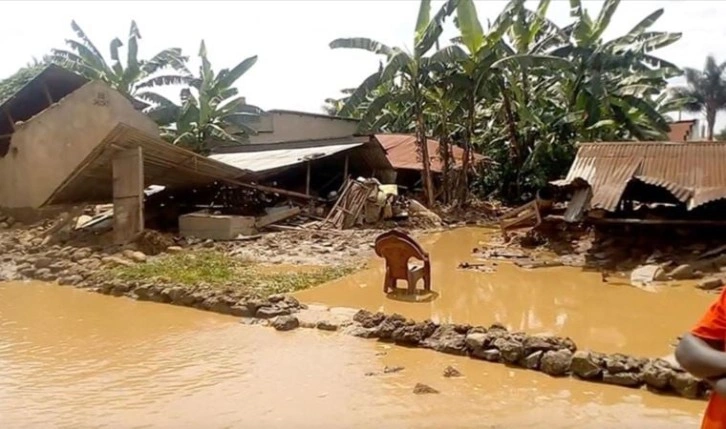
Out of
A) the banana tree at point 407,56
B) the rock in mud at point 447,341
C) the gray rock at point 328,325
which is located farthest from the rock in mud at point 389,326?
the banana tree at point 407,56

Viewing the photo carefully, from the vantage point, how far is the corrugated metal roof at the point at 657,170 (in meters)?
11.8

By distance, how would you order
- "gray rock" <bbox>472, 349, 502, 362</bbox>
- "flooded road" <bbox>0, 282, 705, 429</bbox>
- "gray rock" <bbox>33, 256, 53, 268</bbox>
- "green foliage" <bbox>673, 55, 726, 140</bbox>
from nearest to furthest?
"flooded road" <bbox>0, 282, 705, 429</bbox>
"gray rock" <bbox>472, 349, 502, 362</bbox>
"gray rock" <bbox>33, 256, 53, 268</bbox>
"green foliage" <bbox>673, 55, 726, 140</bbox>

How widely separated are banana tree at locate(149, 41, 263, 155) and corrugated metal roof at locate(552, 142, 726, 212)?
13.8 m

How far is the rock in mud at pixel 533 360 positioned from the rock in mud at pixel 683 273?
240 inches

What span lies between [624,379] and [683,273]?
6.28m

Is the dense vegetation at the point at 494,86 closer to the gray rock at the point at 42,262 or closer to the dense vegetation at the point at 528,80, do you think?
the dense vegetation at the point at 528,80

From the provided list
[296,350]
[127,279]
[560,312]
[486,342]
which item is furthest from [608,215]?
[127,279]

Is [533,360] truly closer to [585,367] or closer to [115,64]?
[585,367]

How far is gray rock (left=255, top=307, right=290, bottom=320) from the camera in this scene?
26.7 ft

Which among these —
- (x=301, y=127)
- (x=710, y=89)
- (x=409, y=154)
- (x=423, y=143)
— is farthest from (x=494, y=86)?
(x=710, y=89)

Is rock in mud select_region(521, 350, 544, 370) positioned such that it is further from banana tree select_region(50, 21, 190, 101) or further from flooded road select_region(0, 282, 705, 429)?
banana tree select_region(50, 21, 190, 101)

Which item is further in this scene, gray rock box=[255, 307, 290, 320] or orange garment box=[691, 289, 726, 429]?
gray rock box=[255, 307, 290, 320]

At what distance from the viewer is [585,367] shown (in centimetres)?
571

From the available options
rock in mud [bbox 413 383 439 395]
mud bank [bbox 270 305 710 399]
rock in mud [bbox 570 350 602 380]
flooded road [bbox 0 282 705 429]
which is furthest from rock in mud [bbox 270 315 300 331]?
rock in mud [bbox 570 350 602 380]
